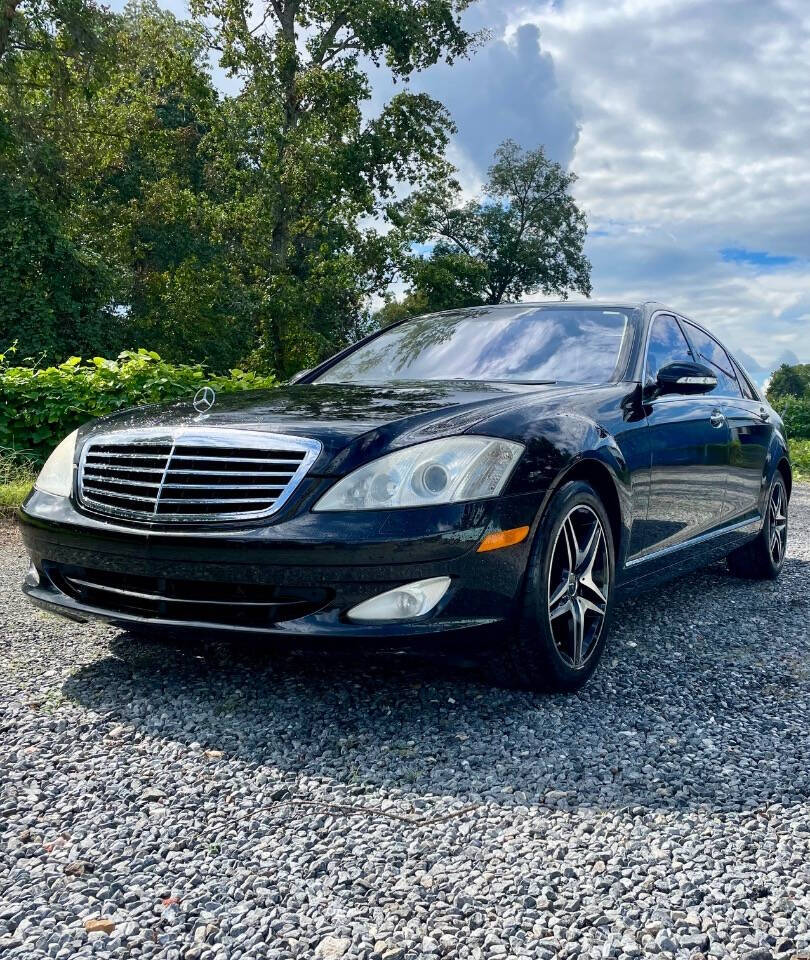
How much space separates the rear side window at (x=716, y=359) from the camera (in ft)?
17.6

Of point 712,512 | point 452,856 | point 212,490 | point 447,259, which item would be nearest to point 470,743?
point 452,856

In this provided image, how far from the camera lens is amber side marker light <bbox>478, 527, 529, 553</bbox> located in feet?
9.86

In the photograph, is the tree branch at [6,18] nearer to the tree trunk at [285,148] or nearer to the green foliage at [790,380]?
the tree trunk at [285,148]

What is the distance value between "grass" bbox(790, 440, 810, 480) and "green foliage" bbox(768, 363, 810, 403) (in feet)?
251

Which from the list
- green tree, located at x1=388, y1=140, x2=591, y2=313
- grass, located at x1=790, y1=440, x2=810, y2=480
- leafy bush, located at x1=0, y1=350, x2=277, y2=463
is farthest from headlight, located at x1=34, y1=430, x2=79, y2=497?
green tree, located at x1=388, y1=140, x2=591, y2=313

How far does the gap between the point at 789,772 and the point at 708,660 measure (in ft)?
4.17

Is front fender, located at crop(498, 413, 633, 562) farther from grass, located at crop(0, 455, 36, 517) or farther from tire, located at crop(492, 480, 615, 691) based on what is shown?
grass, located at crop(0, 455, 36, 517)

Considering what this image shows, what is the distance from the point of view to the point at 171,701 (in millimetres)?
3252

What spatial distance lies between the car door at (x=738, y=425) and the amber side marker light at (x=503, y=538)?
2440mm

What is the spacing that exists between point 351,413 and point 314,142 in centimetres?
2229

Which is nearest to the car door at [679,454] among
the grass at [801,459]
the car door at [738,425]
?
the car door at [738,425]

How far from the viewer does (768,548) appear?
240 inches

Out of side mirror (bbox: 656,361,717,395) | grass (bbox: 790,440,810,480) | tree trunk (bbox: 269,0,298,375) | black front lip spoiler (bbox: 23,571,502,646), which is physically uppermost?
tree trunk (bbox: 269,0,298,375)

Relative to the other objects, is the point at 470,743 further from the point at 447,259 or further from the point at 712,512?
the point at 447,259
